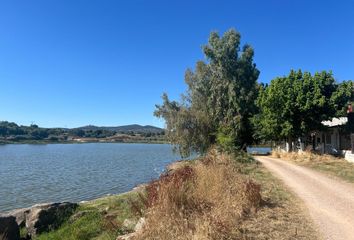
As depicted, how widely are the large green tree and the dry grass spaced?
27.7 m

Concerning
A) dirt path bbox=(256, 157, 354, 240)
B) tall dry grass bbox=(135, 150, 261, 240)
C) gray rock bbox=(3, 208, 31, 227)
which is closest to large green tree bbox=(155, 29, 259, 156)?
dirt path bbox=(256, 157, 354, 240)

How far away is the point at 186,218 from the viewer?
816 cm

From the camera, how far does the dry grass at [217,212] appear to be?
7496mm

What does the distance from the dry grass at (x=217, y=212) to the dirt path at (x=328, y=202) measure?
17.2 inches

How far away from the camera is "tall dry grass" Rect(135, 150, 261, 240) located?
24.3 ft

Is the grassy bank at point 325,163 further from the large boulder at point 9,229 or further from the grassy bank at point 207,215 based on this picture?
the large boulder at point 9,229

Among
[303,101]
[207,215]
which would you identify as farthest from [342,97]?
[207,215]

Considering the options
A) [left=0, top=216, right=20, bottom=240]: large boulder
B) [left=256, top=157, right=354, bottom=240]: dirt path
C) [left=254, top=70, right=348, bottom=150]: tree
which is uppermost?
[left=254, top=70, right=348, bottom=150]: tree

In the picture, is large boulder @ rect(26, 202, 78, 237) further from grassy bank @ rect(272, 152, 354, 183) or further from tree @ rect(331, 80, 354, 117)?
tree @ rect(331, 80, 354, 117)

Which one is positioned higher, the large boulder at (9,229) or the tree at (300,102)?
the tree at (300,102)

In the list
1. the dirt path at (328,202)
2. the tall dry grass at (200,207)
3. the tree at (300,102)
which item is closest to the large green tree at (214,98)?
the tree at (300,102)

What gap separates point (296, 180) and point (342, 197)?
16.0 feet

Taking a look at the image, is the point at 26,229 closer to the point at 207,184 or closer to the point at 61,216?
the point at 61,216

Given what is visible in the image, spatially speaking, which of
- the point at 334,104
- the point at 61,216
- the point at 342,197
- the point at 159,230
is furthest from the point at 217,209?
Answer: the point at 334,104
